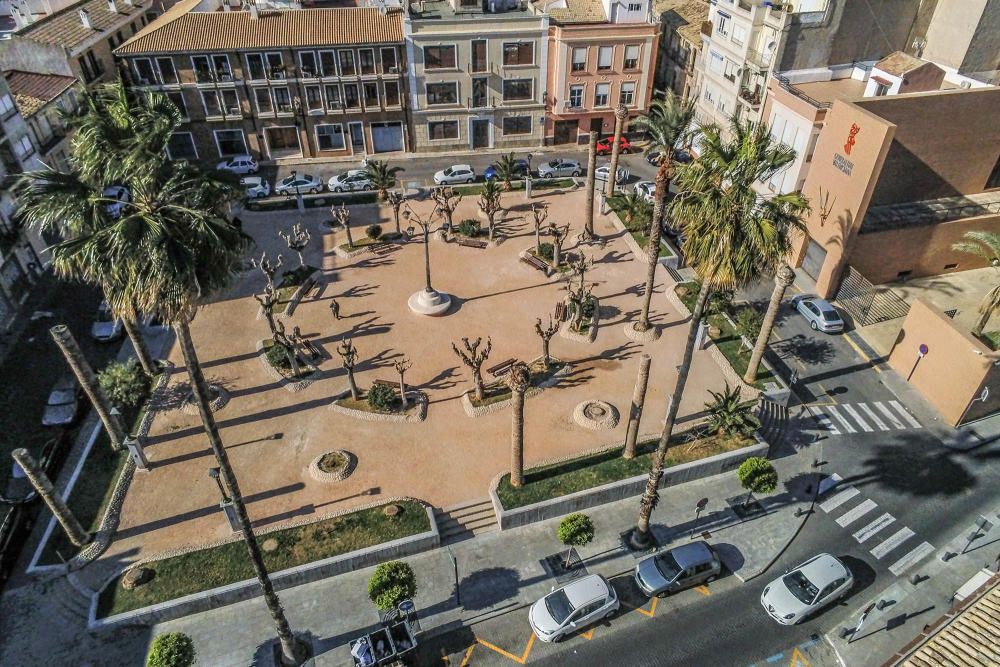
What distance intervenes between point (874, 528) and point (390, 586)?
2450 centimetres

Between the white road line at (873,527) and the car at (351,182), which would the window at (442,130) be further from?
the white road line at (873,527)

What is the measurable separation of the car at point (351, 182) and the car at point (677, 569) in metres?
43.8

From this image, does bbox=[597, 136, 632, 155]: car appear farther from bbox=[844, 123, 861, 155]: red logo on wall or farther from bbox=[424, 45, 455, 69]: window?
bbox=[844, 123, 861, 155]: red logo on wall

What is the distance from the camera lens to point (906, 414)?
1577 inches

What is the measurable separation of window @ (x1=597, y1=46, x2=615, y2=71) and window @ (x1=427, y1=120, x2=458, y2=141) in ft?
51.4

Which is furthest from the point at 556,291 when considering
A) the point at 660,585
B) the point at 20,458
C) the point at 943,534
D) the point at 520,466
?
the point at 20,458

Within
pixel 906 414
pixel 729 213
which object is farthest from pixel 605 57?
pixel 729 213

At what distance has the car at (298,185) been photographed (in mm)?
61781

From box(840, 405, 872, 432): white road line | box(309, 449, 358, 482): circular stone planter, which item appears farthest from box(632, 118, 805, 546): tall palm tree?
box(309, 449, 358, 482): circular stone planter

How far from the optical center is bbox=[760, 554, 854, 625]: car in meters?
29.4

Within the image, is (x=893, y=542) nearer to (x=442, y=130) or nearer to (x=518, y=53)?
(x=518, y=53)

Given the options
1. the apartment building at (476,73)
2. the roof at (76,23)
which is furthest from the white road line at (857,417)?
the roof at (76,23)

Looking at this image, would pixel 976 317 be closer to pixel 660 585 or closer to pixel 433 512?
pixel 660 585

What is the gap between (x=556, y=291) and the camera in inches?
1919
